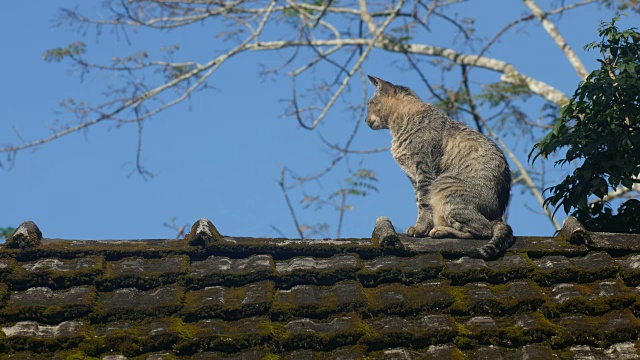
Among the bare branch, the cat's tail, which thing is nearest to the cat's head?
the cat's tail

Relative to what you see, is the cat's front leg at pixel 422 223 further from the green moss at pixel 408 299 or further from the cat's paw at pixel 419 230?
the green moss at pixel 408 299

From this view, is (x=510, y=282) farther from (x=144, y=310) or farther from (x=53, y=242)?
(x=53, y=242)

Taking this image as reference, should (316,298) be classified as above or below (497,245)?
below

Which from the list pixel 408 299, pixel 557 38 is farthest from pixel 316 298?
pixel 557 38

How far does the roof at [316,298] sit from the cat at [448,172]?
0.85m

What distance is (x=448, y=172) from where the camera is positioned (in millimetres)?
8359

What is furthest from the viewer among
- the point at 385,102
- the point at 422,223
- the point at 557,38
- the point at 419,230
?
the point at 557,38

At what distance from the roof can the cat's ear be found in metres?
3.68

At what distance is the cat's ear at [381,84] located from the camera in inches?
394

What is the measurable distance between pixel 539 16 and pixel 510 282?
14.2 m

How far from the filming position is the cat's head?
381 inches

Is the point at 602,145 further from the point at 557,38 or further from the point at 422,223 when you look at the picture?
the point at 557,38

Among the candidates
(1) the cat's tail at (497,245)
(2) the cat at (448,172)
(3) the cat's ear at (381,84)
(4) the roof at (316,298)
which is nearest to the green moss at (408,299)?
(4) the roof at (316,298)

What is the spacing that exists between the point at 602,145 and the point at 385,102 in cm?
287
